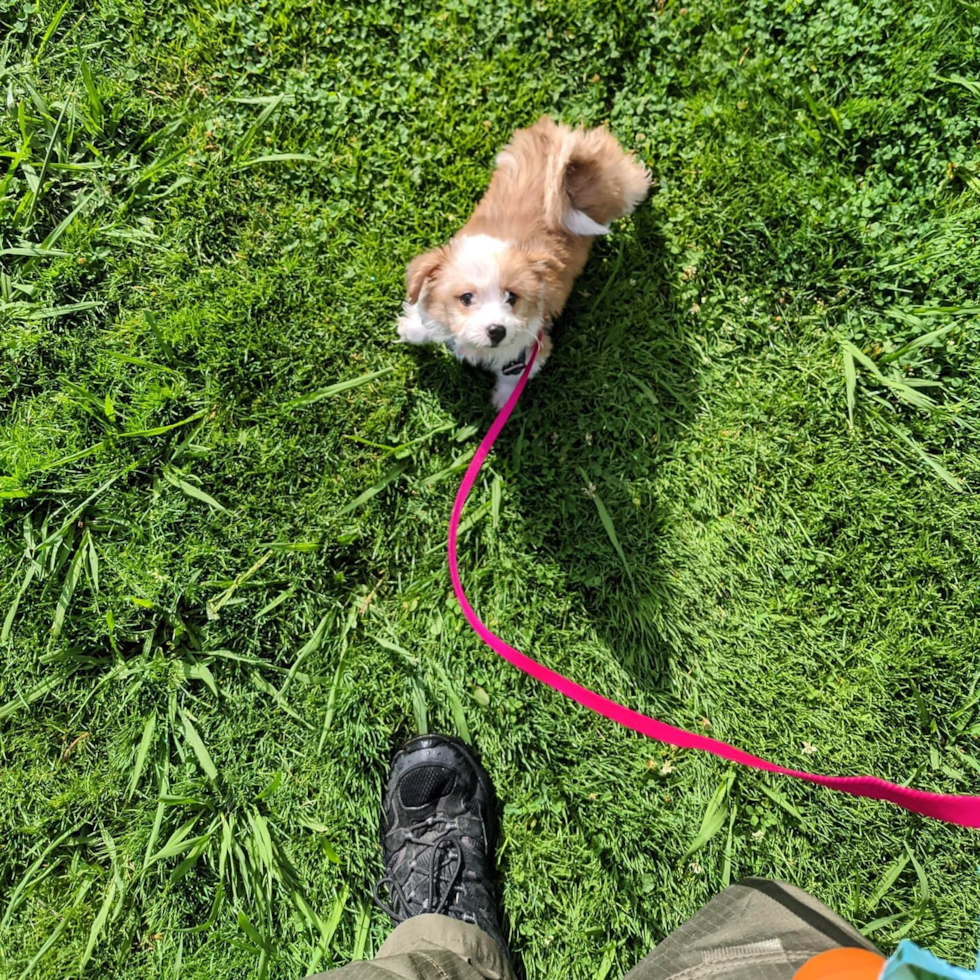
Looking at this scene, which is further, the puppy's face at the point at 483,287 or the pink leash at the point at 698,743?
the puppy's face at the point at 483,287

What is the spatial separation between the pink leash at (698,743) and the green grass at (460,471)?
0.37 metres

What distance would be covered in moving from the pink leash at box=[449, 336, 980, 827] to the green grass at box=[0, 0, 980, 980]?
1.23 ft

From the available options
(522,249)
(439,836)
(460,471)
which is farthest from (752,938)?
(522,249)

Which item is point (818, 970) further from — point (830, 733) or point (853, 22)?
point (853, 22)

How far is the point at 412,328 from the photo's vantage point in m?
2.44

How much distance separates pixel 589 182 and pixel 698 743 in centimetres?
179

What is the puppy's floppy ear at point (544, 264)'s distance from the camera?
2115mm

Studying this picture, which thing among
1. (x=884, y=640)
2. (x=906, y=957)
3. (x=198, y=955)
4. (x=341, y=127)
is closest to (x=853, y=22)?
(x=341, y=127)

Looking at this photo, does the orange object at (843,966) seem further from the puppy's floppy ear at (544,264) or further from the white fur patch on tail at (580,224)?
the white fur patch on tail at (580,224)

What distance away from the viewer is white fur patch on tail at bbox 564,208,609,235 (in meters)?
2.29

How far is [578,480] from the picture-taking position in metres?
2.59

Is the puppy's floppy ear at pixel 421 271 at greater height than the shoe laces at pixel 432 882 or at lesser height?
→ greater

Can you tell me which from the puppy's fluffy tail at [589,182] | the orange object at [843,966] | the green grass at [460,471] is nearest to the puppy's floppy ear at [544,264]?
the puppy's fluffy tail at [589,182]

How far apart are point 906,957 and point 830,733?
187cm
